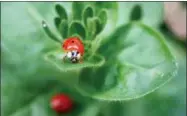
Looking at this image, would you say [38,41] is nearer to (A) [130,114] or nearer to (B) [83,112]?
(B) [83,112]

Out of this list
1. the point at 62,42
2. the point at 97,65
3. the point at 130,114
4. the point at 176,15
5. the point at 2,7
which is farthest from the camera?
the point at 176,15

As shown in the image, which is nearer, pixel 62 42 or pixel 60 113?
pixel 62 42

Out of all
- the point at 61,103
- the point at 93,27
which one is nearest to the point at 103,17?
the point at 93,27

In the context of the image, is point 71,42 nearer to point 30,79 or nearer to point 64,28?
point 64,28

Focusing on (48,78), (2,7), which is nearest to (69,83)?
(48,78)

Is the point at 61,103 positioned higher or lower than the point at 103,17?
lower

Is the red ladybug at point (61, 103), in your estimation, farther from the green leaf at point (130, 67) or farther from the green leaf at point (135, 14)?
the green leaf at point (135, 14)

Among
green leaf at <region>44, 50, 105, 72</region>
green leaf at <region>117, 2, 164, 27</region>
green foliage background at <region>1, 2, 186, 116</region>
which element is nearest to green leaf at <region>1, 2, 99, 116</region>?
green foliage background at <region>1, 2, 186, 116</region>
